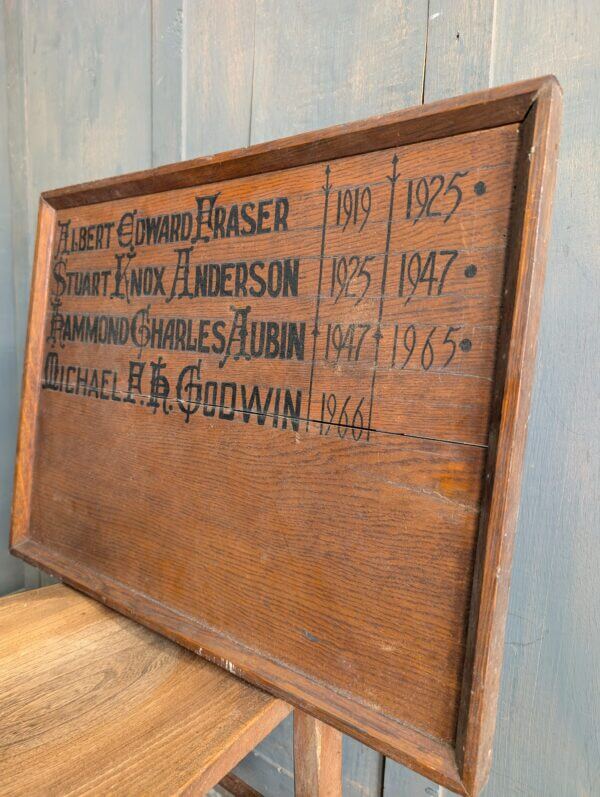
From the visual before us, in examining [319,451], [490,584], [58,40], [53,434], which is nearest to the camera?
[490,584]

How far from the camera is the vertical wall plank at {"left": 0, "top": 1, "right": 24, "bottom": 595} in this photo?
1.27m

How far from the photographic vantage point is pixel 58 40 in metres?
1.14

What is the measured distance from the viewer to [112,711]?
0.54 metres

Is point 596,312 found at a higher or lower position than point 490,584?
higher

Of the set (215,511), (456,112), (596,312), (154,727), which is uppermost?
(456,112)

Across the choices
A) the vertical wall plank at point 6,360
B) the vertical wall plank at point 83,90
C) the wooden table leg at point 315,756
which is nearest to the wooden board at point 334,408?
the wooden table leg at point 315,756

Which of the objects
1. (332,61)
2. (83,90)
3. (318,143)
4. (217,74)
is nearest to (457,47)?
(332,61)

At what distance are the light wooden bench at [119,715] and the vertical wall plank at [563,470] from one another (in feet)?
0.88

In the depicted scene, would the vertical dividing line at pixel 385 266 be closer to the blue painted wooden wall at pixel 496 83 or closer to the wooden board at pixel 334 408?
the wooden board at pixel 334 408

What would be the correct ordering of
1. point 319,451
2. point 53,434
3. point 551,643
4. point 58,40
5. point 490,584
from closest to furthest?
1. point 490,584
2. point 319,451
3. point 551,643
4. point 53,434
5. point 58,40

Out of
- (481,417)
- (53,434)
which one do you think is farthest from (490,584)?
(53,434)

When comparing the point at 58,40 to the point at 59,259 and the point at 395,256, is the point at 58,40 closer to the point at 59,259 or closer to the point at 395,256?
the point at 59,259

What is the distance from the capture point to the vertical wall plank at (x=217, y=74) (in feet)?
2.85

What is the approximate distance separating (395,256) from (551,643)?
1.72 feet
